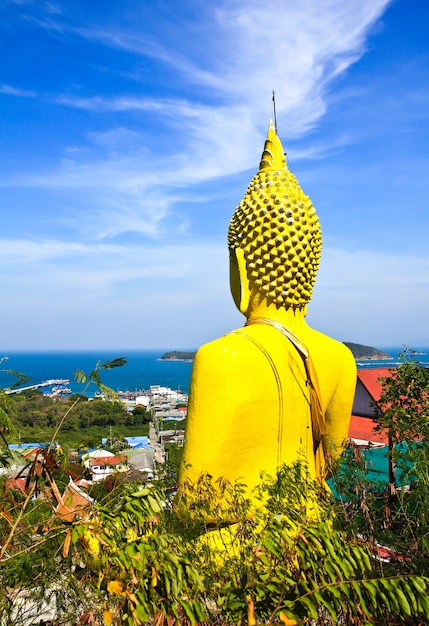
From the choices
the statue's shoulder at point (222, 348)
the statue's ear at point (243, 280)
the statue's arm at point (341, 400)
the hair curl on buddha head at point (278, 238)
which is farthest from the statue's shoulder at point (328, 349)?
the statue's shoulder at point (222, 348)

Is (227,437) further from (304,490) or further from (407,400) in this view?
(407,400)

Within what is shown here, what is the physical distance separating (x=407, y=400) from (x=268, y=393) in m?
5.44

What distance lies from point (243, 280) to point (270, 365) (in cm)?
87

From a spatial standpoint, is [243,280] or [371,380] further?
[371,380]

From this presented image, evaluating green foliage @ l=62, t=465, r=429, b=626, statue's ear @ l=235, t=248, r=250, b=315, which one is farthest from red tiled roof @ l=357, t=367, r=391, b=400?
green foliage @ l=62, t=465, r=429, b=626

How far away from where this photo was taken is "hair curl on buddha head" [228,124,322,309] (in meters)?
4.06

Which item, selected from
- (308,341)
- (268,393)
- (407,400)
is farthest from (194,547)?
(407,400)

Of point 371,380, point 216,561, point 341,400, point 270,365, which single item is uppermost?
point 270,365

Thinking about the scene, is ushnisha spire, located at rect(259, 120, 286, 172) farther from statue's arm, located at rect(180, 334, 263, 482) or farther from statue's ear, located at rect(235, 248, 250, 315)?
statue's arm, located at rect(180, 334, 263, 482)

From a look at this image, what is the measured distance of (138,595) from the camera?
180 centimetres

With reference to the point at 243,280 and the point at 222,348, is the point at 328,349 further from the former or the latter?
the point at 222,348

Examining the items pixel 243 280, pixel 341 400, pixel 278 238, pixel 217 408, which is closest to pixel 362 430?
pixel 341 400

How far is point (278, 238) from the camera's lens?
4.02 meters

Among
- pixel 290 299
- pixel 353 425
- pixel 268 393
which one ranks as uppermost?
pixel 290 299
